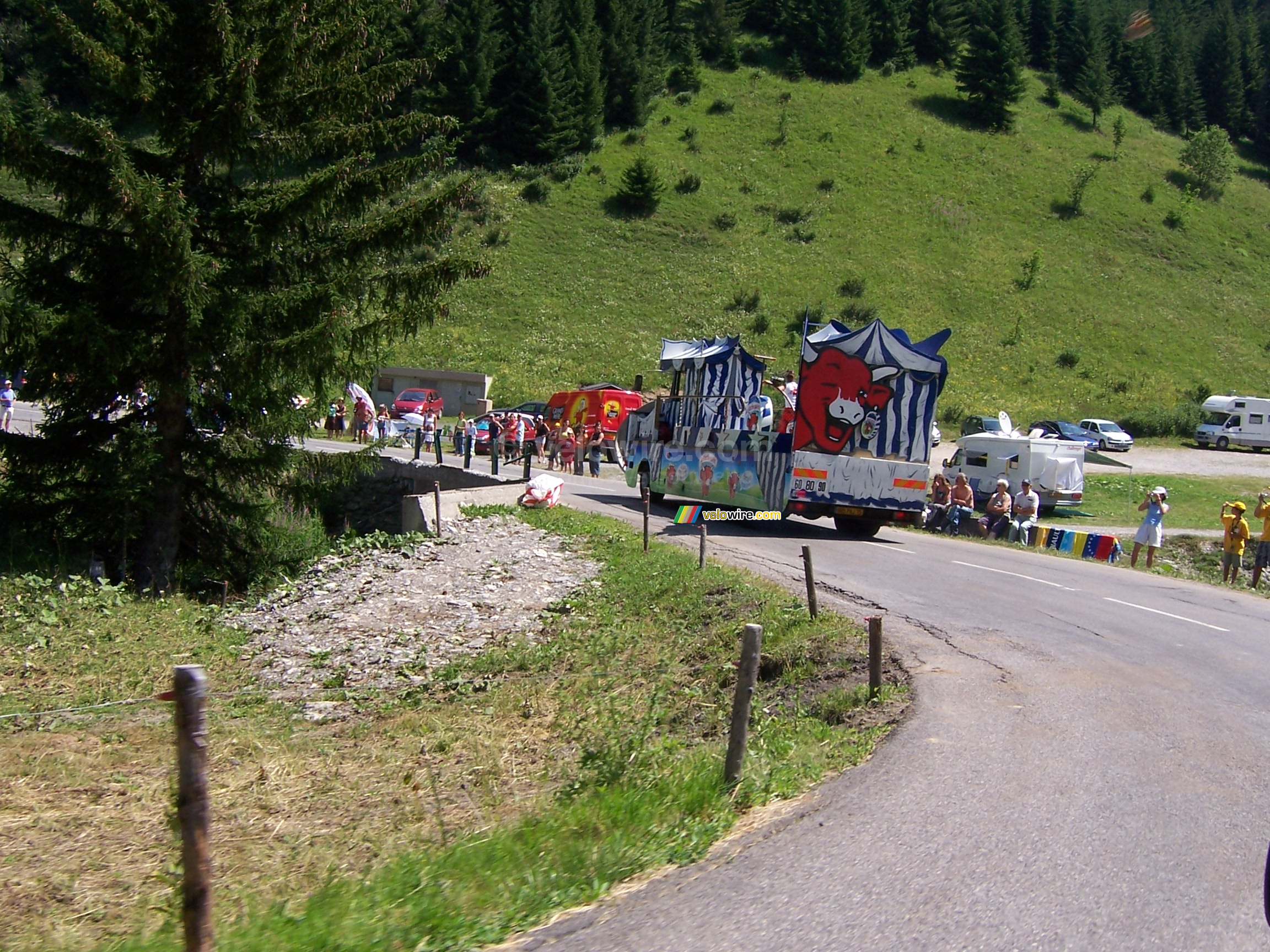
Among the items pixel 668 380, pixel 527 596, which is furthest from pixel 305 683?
pixel 668 380

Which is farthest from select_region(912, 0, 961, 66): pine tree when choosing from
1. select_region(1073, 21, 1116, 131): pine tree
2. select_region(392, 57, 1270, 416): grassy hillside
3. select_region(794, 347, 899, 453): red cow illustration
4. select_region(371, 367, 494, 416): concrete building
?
select_region(794, 347, 899, 453): red cow illustration

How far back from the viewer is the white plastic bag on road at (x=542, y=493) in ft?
74.8

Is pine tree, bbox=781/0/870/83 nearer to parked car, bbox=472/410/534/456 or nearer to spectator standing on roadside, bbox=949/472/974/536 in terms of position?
parked car, bbox=472/410/534/456

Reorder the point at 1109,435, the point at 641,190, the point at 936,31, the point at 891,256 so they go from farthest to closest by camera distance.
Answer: the point at 936,31 < the point at 641,190 < the point at 891,256 < the point at 1109,435

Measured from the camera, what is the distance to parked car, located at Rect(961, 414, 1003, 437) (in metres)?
37.9

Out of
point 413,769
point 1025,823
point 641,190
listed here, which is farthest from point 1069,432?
point 1025,823

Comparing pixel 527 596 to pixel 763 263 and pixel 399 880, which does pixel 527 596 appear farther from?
pixel 763 263

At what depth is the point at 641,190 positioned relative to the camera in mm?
74750

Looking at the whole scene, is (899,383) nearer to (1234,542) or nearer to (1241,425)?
(1234,542)

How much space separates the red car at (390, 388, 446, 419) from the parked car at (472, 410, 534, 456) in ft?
20.0

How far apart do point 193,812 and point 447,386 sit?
4878cm

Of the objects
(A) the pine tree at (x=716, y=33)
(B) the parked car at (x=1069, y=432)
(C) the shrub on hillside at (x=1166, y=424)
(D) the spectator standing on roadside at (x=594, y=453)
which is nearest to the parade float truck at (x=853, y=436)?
(D) the spectator standing on roadside at (x=594, y=453)

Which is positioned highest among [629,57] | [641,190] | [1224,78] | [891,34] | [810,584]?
[891,34]

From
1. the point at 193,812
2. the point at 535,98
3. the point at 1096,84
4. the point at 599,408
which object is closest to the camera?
the point at 193,812
